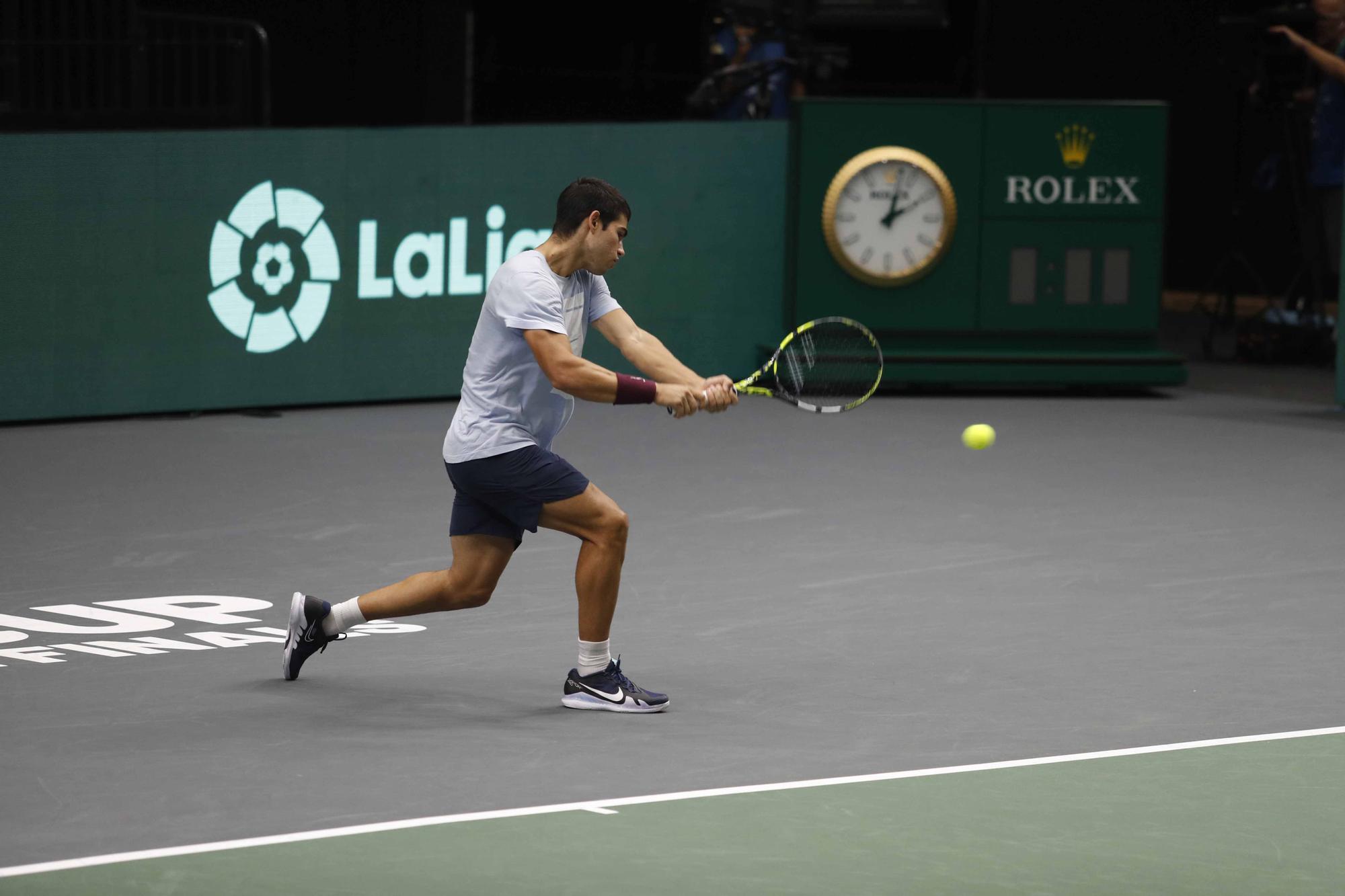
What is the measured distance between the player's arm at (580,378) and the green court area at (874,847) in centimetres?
138

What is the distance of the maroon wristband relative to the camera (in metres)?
7.44

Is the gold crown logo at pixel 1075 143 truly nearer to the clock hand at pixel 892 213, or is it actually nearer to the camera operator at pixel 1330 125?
the clock hand at pixel 892 213

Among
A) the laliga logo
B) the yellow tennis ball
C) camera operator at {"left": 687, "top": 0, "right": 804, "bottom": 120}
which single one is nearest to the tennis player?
the yellow tennis ball

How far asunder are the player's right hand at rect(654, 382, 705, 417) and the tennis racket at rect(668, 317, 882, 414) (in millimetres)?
1187

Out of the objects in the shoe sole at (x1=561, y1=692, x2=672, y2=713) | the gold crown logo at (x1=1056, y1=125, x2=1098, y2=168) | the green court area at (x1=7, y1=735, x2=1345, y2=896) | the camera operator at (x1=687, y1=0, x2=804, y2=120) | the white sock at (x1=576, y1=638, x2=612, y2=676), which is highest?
the camera operator at (x1=687, y1=0, x2=804, y2=120)

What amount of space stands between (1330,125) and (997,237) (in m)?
2.78

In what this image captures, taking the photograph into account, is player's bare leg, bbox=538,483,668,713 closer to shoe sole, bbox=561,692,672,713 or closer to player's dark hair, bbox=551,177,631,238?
shoe sole, bbox=561,692,672,713

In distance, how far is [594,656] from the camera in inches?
305

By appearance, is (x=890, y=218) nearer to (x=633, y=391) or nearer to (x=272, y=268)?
(x=272, y=268)

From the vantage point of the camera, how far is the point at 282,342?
14.8 meters

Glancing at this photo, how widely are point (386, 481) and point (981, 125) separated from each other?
5772 mm

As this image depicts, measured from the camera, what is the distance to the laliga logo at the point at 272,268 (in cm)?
1438

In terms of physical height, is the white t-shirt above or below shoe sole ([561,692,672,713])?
above

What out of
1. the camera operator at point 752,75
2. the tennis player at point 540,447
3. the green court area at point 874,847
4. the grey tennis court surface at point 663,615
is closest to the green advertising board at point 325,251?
the grey tennis court surface at point 663,615
